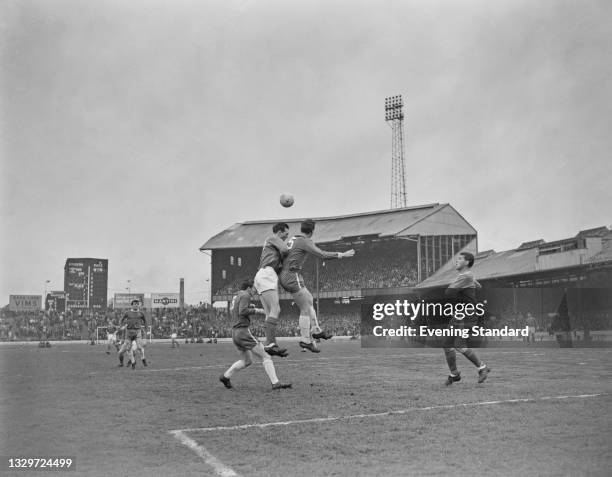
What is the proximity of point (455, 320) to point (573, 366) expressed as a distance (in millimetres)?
7247

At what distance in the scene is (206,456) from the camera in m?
6.57

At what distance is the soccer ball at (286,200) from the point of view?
11141mm

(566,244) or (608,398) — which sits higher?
(566,244)

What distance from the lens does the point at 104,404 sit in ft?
35.8

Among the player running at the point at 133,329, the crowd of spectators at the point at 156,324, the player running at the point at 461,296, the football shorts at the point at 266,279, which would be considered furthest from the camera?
the crowd of spectators at the point at 156,324

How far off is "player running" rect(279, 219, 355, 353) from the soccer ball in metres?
0.44

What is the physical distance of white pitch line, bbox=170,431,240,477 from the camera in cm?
591

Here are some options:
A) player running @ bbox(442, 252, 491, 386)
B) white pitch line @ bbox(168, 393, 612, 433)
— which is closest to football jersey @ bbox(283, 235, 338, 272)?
player running @ bbox(442, 252, 491, 386)

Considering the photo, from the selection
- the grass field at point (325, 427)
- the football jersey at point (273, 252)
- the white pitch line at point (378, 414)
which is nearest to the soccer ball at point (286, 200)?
the football jersey at point (273, 252)

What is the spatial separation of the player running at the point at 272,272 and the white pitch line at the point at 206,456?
393 centimetres

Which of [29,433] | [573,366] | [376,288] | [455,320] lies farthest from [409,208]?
[29,433]

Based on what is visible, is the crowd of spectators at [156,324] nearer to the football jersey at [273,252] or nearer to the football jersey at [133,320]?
the football jersey at [133,320]

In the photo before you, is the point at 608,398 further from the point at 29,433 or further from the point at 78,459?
the point at 29,433

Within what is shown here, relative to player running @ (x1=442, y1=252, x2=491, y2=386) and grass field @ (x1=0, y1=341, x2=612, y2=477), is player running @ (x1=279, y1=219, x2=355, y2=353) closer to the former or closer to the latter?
grass field @ (x1=0, y1=341, x2=612, y2=477)
